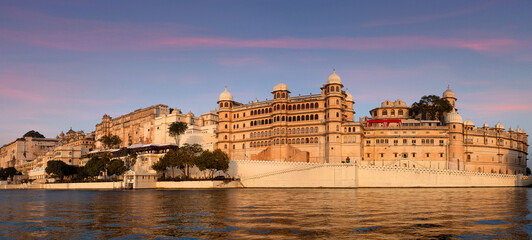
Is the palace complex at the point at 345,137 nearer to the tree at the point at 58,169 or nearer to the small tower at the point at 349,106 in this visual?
the small tower at the point at 349,106

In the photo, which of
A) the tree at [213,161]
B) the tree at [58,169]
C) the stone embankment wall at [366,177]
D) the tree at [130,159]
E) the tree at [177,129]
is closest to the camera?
the stone embankment wall at [366,177]

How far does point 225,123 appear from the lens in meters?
109

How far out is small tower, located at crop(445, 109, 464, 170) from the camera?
93.3 meters

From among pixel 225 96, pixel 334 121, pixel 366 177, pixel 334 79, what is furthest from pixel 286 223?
pixel 225 96

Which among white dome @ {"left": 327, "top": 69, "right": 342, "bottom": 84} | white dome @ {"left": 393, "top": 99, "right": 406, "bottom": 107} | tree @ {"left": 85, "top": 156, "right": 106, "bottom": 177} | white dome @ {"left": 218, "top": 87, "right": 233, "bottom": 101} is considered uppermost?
white dome @ {"left": 327, "top": 69, "right": 342, "bottom": 84}

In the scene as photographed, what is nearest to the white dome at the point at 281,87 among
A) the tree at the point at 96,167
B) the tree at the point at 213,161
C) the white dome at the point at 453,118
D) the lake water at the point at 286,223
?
the tree at the point at 213,161

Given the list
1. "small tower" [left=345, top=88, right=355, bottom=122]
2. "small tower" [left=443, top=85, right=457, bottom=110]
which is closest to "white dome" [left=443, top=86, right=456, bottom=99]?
"small tower" [left=443, top=85, right=457, bottom=110]

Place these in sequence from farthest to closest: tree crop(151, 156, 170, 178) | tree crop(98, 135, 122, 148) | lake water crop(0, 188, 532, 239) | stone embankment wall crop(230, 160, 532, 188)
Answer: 1. tree crop(98, 135, 122, 148)
2. tree crop(151, 156, 170, 178)
3. stone embankment wall crop(230, 160, 532, 188)
4. lake water crop(0, 188, 532, 239)

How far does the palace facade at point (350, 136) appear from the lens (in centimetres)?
9256

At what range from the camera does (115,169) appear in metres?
100

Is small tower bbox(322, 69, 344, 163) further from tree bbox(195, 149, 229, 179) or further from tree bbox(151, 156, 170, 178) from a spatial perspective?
tree bbox(151, 156, 170, 178)

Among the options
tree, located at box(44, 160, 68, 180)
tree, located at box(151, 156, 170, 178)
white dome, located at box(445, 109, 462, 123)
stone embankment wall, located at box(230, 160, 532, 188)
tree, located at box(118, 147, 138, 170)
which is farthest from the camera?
tree, located at box(44, 160, 68, 180)

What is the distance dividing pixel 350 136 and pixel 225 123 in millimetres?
31859

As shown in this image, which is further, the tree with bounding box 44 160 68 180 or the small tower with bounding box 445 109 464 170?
the tree with bounding box 44 160 68 180
